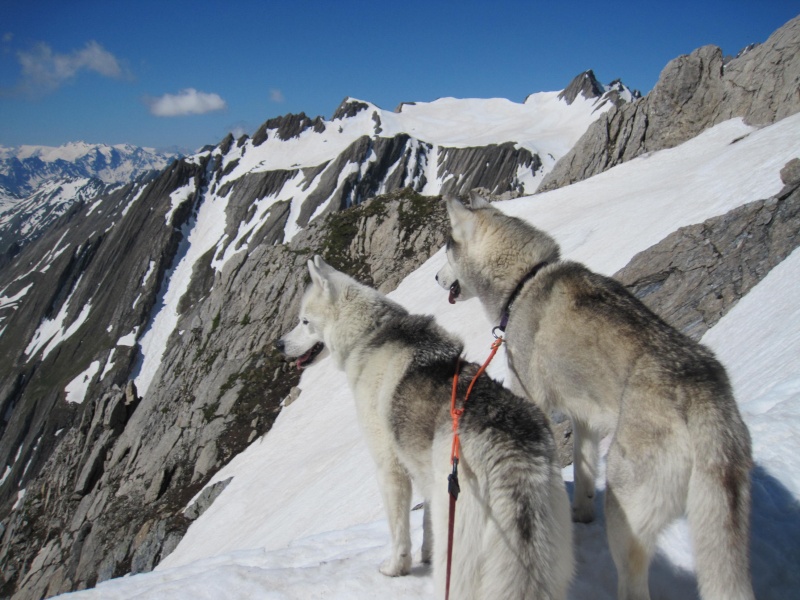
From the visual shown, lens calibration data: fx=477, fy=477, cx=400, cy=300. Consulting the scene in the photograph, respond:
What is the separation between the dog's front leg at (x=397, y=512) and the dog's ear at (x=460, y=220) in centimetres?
365

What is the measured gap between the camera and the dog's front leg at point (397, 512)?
555 centimetres

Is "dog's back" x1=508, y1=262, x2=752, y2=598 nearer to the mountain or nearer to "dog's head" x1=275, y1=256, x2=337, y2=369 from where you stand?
the mountain

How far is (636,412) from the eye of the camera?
4.15 m

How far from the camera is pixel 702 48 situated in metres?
39.7

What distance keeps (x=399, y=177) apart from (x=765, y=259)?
451ft

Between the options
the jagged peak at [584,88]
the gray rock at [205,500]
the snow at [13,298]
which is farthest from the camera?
the snow at [13,298]

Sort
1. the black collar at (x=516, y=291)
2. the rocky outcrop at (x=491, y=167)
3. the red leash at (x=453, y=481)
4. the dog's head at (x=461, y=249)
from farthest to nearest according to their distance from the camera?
the rocky outcrop at (x=491, y=167) → the dog's head at (x=461, y=249) → the black collar at (x=516, y=291) → the red leash at (x=453, y=481)

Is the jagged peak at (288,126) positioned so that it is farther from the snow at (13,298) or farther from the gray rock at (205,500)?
the gray rock at (205,500)

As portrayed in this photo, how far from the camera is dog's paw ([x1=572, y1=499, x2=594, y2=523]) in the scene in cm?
560

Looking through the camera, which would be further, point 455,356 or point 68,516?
point 68,516

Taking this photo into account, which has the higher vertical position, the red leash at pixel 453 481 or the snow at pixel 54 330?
the snow at pixel 54 330

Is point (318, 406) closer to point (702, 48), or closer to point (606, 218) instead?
point (606, 218)

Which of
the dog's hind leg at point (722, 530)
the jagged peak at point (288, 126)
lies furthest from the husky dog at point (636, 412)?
the jagged peak at point (288, 126)

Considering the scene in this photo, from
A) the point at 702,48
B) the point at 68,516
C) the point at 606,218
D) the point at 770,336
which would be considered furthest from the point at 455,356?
the point at 68,516
